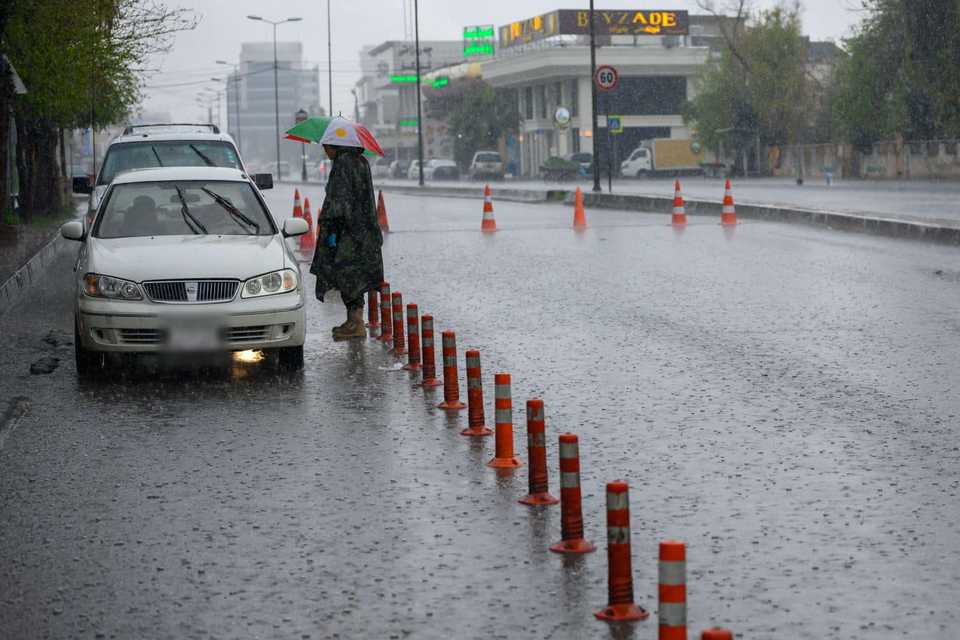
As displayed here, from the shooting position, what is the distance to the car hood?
9906 millimetres

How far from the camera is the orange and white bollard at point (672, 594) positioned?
4.02 meters

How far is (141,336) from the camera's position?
9.74 m

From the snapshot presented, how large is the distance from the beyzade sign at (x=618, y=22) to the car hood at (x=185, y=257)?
7642cm

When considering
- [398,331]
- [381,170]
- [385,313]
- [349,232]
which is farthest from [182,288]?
[381,170]

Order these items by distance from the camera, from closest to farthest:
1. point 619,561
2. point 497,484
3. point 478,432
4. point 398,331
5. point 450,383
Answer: point 619,561
point 497,484
point 478,432
point 450,383
point 398,331

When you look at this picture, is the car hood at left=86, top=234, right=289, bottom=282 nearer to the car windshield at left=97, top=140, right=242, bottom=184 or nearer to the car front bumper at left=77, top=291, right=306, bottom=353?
the car front bumper at left=77, top=291, right=306, bottom=353

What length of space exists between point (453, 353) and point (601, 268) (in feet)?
31.7

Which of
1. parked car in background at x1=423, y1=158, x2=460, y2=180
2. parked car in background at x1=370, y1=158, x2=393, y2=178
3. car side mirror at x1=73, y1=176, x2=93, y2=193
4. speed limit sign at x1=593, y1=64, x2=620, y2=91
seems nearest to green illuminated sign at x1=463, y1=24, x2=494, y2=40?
parked car in background at x1=370, y1=158, x2=393, y2=178

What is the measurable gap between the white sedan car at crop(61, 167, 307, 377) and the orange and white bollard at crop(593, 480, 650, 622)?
18.1 feet

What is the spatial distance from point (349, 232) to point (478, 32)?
102881mm

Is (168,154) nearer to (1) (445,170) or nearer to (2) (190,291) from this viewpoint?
(2) (190,291)

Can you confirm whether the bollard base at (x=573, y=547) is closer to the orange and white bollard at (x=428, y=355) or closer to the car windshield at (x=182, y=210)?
the orange and white bollard at (x=428, y=355)

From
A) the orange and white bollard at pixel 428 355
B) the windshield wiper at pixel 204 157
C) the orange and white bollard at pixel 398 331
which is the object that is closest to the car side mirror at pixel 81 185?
the windshield wiper at pixel 204 157

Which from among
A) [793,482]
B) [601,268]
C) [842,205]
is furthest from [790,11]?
[793,482]
